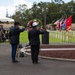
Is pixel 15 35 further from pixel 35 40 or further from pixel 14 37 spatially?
pixel 35 40

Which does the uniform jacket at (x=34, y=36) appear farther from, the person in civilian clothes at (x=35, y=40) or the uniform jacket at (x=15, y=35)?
the uniform jacket at (x=15, y=35)

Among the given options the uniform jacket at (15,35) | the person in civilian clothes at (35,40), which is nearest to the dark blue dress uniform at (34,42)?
the person in civilian clothes at (35,40)

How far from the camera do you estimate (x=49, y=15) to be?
5002 inches

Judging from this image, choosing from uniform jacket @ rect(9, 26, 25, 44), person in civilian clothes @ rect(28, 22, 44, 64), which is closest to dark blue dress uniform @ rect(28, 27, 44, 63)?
person in civilian clothes @ rect(28, 22, 44, 64)

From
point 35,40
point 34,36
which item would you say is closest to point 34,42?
point 35,40

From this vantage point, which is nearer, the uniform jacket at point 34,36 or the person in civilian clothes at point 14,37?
the uniform jacket at point 34,36

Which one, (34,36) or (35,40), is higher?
(34,36)

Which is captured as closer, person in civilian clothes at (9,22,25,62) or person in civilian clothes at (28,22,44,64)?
person in civilian clothes at (28,22,44,64)

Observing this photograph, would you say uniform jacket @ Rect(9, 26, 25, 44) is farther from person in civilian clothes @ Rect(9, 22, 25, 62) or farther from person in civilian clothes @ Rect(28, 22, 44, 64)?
person in civilian clothes @ Rect(28, 22, 44, 64)

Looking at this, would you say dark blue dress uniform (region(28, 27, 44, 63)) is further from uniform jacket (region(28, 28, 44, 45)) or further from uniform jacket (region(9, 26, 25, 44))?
uniform jacket (region(9, 26, 25, 44))

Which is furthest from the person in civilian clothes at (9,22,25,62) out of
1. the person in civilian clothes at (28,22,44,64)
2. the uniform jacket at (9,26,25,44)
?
the person in civilian clothes at (28,22,44,64)

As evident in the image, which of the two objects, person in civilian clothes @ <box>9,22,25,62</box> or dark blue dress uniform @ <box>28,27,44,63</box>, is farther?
person in civilian clothes @ <box>9,22,25,62</box>

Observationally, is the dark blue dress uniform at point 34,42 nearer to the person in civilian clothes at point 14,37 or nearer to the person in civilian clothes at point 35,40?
the person in civilian clothes at point 35,40

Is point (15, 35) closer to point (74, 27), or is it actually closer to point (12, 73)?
point (12, 73)
